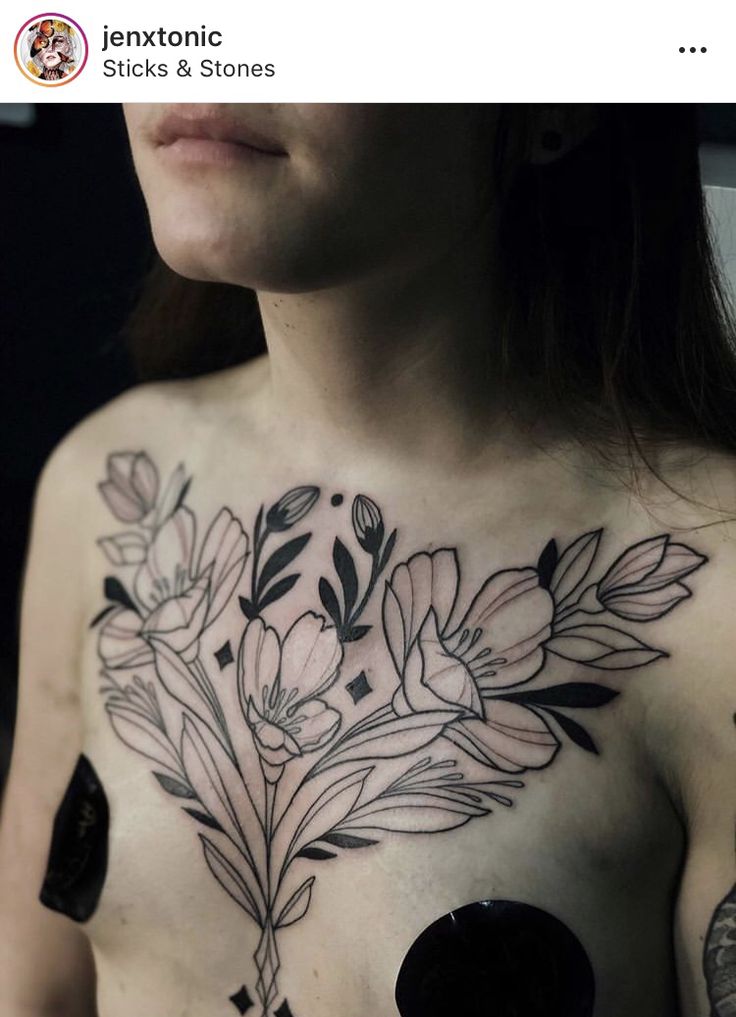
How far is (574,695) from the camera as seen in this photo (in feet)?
1.83

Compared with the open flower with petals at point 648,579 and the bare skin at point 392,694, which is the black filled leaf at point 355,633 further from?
the open flower with petals at point 648,579

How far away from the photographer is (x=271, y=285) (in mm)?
555

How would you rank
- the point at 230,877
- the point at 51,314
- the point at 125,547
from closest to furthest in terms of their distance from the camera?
the point at 230,877
the point at 125,547
the point at 51,314

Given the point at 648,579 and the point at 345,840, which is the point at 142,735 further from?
the point at 648,579

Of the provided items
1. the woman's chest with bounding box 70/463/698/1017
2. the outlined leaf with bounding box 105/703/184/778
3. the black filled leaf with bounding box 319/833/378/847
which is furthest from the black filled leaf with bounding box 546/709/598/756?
the outlined leaf with bounding box 105/703/184/778

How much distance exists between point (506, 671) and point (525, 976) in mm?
137

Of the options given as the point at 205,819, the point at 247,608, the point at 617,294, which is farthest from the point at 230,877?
the point at 617,294

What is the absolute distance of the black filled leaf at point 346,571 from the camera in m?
0.61

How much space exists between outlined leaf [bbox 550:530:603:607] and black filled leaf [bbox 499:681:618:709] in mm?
40

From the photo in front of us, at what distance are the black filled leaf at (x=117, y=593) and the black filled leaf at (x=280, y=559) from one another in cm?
9

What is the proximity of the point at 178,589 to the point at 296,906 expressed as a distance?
19cm

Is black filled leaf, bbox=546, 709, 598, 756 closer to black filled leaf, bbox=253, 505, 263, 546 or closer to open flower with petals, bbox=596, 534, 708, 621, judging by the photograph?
open flower with petals, bbox=596, 534, 708, 621
